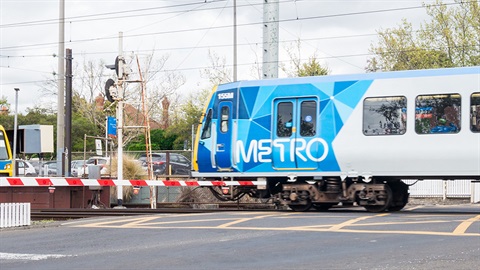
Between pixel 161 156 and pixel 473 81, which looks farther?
pixel 161 156

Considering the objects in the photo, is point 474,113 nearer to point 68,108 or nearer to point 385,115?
point 385,115

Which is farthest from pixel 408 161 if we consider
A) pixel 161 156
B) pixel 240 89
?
pixel 161 156

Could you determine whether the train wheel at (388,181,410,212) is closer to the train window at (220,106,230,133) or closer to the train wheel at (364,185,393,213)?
the train wheel at (364,185,393,213)

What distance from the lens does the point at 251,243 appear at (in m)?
12.4

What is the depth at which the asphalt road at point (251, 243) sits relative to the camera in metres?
10.7

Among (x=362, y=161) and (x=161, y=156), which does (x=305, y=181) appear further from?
(x=161, y=156)

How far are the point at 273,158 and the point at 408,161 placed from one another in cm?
317

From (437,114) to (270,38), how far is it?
33.6 ft

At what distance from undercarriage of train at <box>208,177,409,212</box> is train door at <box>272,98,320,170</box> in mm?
630

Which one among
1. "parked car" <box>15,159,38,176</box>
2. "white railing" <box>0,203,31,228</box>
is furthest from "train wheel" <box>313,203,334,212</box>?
"parked car" <box>15,159,38,176</box>

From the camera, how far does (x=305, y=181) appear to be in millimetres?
19359

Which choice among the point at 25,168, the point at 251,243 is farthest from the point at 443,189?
the point at 25,168

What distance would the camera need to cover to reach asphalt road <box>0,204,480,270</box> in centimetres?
1066

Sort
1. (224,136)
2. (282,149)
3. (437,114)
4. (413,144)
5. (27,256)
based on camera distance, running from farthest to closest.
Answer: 1. (224,136)
2. (282,149)
3. (413,144)
4. (437,114)
5. (27,256)
